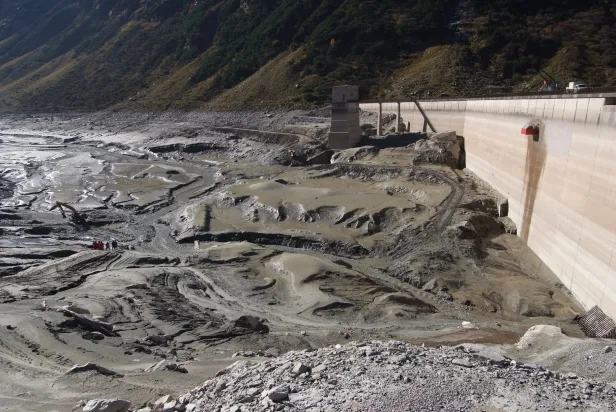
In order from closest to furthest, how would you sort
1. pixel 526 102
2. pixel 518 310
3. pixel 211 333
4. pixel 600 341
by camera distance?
1. pixel 600 341
2. pixel 211 333
3. pixel 518 310
4. pixel 526 102

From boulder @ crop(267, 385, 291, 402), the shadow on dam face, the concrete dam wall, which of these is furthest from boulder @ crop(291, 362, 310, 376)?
the shadow on dam face

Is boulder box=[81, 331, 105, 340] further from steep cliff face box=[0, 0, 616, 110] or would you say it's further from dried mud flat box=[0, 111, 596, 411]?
steep cliff face box=[0, 0, 616, 110]

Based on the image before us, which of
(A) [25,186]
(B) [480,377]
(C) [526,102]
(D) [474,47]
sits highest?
(D) [474,47]

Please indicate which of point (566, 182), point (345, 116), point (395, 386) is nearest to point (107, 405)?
point (395, 386)

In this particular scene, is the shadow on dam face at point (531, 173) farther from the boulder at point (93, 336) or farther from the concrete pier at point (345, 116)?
the concrete pier at point (345, 116)

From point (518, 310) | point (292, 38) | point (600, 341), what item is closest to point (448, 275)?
point (518, 310)

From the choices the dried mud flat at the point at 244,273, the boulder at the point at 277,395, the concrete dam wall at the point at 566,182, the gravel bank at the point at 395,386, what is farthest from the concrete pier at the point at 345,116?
the boulder at the point at 277,395

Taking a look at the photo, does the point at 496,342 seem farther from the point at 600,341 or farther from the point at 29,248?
the point at 29,248
